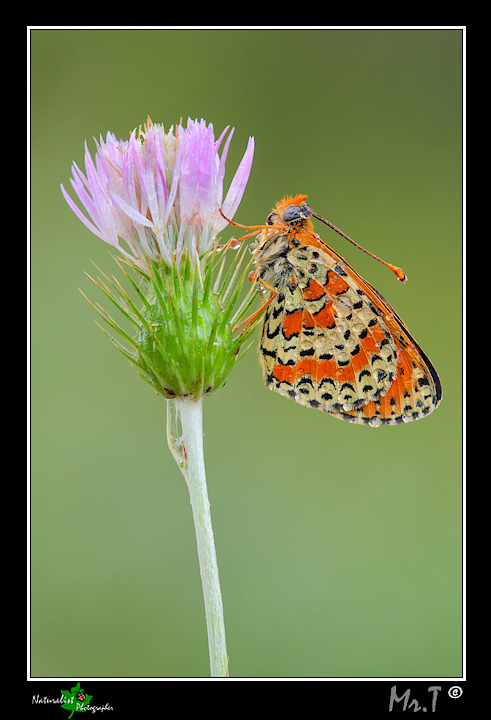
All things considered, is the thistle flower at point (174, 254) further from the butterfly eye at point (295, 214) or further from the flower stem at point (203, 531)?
the butterfly eye at point (295, 214)

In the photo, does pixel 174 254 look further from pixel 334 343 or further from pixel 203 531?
pixel 203 531

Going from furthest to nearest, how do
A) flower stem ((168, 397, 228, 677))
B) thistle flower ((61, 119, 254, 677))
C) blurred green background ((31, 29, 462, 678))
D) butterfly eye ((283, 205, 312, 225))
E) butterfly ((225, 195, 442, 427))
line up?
blurred green background ((31, 29, 462, 678)), butterfly eye ((283, 205, 312, 225)), butterfly ((225, 195, 442, 427)), thistle flower ((61, 119, 254, 677)), flower stem ((168, 397, 228, 677))

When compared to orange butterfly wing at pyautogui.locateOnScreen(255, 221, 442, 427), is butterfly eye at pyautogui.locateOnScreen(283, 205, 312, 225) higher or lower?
higher

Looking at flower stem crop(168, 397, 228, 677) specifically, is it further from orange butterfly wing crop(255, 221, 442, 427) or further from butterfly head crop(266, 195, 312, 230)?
butterfly head crop(266, 195, 312, 230)

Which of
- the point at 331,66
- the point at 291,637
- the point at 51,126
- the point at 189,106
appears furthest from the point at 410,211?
the point at 291,637

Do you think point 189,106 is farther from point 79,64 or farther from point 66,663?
point 66,663

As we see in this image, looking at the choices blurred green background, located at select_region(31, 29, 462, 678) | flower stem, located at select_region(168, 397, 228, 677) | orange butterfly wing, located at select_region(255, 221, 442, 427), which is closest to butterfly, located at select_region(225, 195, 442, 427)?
orange butterfly wing, located at select_region(255, 221, 442, 427)

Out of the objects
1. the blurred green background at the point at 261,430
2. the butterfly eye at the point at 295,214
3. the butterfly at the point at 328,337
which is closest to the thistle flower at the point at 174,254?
the butterfly at the point at 328,337

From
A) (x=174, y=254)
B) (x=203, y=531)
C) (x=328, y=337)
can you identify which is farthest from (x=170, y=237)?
(x=203, y=531)
